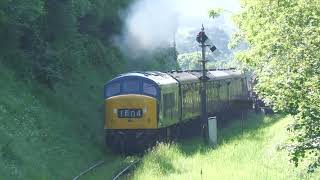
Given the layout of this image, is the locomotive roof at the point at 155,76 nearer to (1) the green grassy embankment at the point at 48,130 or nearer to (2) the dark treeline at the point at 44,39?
(1) the green grassy embankment at the point at 48,130

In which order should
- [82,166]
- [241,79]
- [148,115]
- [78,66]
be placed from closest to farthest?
[82,166] → [148,115] → [78,66] → [241,79]

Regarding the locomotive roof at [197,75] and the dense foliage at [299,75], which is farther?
the locomotive roof at [197,75]

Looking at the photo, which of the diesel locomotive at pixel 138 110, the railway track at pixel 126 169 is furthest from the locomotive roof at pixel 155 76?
the railway track at pixel 126 169

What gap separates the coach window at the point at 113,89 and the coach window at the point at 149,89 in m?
1.07

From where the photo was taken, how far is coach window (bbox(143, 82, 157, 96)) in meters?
22.5

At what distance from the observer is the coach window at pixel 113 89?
22828 millimetres

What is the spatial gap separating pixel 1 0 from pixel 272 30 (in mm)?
10151

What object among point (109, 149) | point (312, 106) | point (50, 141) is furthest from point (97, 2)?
point (312, 106)

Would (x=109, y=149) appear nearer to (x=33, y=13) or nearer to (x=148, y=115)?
(x=148, y=115)

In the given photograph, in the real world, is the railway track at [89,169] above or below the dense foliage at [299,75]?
below

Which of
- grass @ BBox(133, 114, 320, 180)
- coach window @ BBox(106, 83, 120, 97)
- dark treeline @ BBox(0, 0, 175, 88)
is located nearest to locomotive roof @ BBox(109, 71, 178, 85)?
coach window @ BBox(106, 83, 120, 97)

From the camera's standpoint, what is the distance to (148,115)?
22.3m

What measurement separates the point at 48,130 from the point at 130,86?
393 cm

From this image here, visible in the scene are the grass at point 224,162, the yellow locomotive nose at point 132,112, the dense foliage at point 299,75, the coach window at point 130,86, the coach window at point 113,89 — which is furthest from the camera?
the coach window at point 113,89
